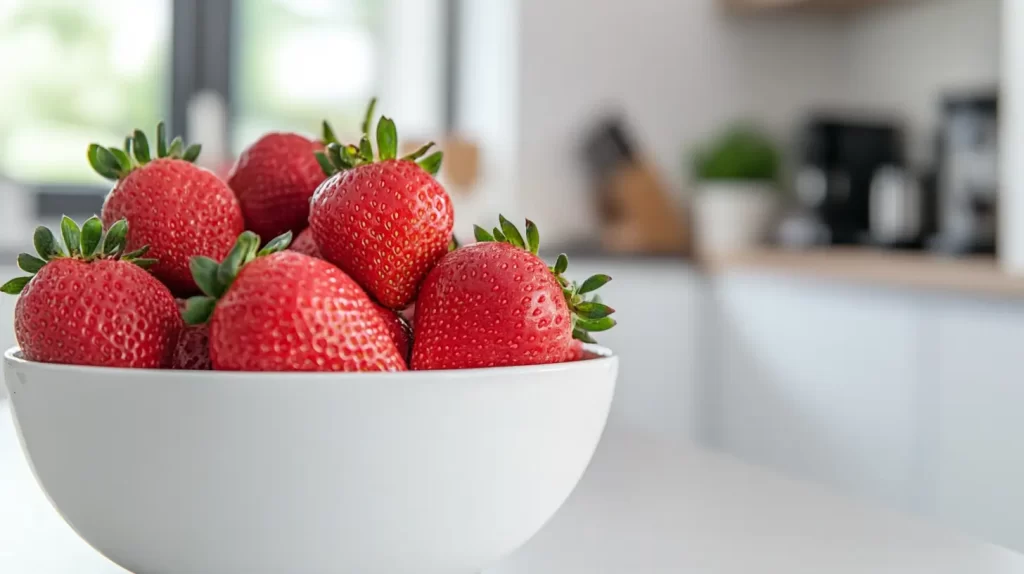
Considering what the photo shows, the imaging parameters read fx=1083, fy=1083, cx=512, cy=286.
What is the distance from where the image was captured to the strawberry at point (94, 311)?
18.3 inches

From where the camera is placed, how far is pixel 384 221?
20.4 inches

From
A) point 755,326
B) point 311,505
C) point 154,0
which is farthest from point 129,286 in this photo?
point 154,0

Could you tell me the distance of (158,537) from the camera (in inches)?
16.9

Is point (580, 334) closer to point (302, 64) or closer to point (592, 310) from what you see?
point (592, 310)

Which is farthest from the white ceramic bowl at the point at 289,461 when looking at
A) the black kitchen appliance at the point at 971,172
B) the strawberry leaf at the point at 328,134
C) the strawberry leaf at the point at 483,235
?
the black kitchen appliance at the point at 971,172

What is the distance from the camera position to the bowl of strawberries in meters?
0.41

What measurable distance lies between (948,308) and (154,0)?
7.12ft

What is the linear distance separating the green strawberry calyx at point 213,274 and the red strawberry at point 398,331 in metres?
0.10

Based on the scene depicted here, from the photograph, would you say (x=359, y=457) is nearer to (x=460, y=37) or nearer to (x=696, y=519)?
(x=696, y=519)

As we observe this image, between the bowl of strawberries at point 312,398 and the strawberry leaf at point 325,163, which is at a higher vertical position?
the strawberry leaf at point 325,163

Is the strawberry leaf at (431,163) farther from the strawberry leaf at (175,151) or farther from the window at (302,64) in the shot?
the window at (302,64)

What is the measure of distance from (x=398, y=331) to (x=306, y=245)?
0.29 ft

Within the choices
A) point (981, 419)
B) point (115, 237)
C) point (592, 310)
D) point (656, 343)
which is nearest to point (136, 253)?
point (115, 237)

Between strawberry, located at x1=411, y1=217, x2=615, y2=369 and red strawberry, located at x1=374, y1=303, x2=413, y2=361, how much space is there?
0.08 ft
